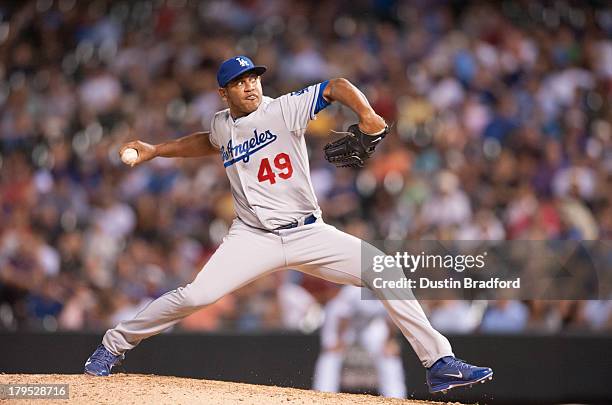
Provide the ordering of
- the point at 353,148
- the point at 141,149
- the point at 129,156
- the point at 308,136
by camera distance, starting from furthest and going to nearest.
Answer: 1. the point at 308,136
2. the point at 141,149
3. the point at 129,156
4. the point at 353,148

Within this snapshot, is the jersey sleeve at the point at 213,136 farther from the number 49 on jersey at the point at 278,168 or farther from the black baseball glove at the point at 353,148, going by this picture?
the black baseball glove at the point at 353,148

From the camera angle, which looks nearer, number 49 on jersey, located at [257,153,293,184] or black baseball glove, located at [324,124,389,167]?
black baseball glove, located at [324,124,389,167]

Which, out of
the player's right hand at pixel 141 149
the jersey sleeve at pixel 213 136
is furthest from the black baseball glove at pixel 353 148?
the player's right hand at pixel 141 149

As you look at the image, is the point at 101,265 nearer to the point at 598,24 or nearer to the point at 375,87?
the point at 375,87

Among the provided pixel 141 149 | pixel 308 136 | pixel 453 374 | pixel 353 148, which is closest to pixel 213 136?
pixel 141 149

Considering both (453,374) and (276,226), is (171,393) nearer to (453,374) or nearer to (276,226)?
(276,226)

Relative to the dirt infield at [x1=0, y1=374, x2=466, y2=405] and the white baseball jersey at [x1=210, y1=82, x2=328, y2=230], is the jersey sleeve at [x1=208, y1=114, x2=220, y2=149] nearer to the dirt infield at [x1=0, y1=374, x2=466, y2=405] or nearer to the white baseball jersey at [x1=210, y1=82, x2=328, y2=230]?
the white baseball jersey at [x1=210, y1=82, x2=328, y2=230]

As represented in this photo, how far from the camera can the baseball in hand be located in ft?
16.7

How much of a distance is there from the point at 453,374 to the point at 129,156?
207 centimetres

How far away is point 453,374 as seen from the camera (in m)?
4.82

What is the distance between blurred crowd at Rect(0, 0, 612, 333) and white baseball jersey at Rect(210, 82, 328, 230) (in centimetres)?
247

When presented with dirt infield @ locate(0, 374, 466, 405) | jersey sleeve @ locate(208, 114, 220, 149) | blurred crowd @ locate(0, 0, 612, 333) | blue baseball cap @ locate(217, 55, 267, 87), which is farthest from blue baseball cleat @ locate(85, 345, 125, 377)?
blurred crowd @ locate(0, 0, 612, 333)

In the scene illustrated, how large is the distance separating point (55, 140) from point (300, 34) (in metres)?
2.99

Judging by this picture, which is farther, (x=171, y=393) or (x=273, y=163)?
(x=273, y=163)
